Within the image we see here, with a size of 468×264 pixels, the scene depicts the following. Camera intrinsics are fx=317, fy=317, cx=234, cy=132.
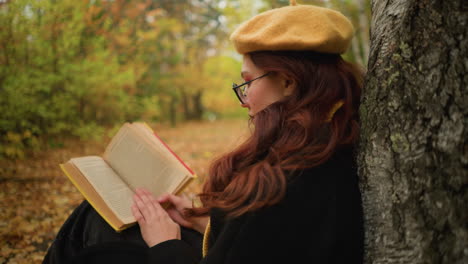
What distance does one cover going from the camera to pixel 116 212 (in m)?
1.47

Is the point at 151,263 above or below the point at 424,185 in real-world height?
below

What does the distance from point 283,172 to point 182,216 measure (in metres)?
0.84

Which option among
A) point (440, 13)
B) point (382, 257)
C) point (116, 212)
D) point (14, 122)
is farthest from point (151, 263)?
point (14, 122)

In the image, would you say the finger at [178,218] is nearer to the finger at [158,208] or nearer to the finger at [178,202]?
the finger at [178,202]

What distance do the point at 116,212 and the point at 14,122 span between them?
3124 mm

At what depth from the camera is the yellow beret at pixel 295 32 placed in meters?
1.22

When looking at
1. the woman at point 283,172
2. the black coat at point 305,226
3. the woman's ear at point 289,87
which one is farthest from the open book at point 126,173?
the woman's ear at point 289,87

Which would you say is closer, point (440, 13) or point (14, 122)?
point (440, 13)

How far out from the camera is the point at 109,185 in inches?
64.1

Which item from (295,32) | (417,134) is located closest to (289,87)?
(295,32)

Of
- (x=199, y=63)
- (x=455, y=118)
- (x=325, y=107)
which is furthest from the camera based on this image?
(x=199, y=63)

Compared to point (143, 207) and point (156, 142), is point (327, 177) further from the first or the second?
point (156, 142)

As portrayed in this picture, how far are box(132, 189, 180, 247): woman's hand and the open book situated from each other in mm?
44

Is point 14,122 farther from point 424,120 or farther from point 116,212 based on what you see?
point 424,120
